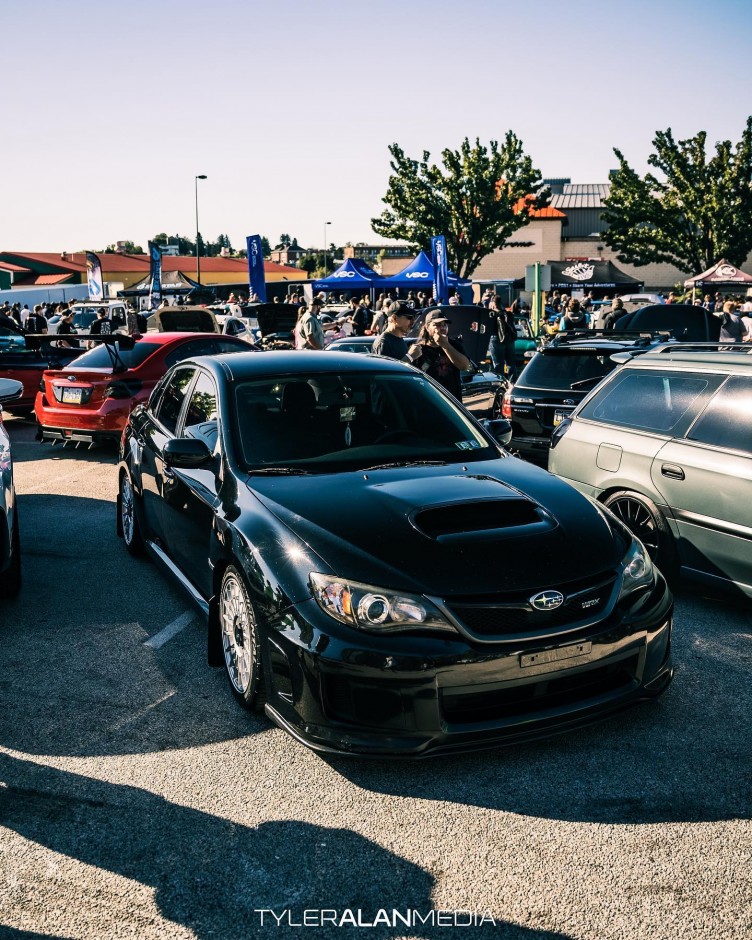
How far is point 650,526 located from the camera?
5746 mm

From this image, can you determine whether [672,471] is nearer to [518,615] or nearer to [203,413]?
[518,615]

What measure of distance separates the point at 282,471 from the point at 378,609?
1.25 meters

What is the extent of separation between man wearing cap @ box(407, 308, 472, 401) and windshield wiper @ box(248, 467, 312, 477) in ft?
13.8

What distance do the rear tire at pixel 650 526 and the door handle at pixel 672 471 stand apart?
0.22 m

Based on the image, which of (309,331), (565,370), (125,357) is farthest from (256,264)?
(565,370)

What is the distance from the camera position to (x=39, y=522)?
7.84 meters

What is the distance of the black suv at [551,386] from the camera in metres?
9.46

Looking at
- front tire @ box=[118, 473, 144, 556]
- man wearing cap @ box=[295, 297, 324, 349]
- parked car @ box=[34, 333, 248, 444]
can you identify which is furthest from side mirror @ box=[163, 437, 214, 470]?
man wearing cap @ box=[295, 297, 324, 349]

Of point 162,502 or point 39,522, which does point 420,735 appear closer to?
point 162,502

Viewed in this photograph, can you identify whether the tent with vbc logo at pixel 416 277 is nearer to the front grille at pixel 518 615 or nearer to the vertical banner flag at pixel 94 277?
the vertical banner flag at pixel 94 277

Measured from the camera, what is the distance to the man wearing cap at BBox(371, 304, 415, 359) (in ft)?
28.9

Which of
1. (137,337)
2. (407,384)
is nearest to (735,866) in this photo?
(407,384)

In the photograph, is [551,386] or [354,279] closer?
[551,386]

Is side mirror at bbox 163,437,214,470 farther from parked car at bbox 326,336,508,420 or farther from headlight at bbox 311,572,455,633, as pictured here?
parked car at bbox 326,336,508,420
